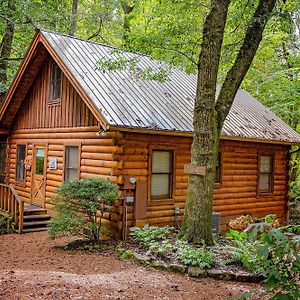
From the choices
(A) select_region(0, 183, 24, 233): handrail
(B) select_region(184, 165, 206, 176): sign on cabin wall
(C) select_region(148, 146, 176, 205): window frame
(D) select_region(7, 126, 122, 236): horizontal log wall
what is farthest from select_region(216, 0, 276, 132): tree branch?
(A) select_region(0, 183, 24, 233): handrail

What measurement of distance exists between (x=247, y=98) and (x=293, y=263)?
1382cm

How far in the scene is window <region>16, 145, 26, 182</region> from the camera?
14906 millimetres

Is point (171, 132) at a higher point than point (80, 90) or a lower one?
lower

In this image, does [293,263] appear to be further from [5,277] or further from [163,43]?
[163,43]

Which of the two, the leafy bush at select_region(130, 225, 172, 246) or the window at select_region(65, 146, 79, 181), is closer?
the leafy bush at select_region(130, 225, 172, 246)

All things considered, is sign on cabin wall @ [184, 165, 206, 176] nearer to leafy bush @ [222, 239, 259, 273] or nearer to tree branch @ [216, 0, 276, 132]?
tree branch @ [216, 0, 276, 132]

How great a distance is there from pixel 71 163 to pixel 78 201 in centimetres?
312

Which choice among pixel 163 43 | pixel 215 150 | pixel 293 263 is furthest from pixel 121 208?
pixel 293 263

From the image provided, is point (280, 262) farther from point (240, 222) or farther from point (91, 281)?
point (240, 222)

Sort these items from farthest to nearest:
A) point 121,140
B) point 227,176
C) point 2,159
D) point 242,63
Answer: point 2,159 → point 227,176 → point 121,140 → point 242,63

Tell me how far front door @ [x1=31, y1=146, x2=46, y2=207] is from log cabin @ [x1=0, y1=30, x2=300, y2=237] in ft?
0.12

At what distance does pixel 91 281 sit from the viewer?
6152 millimetres

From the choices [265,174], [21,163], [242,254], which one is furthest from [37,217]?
[265,174]

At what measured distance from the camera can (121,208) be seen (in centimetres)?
1004
